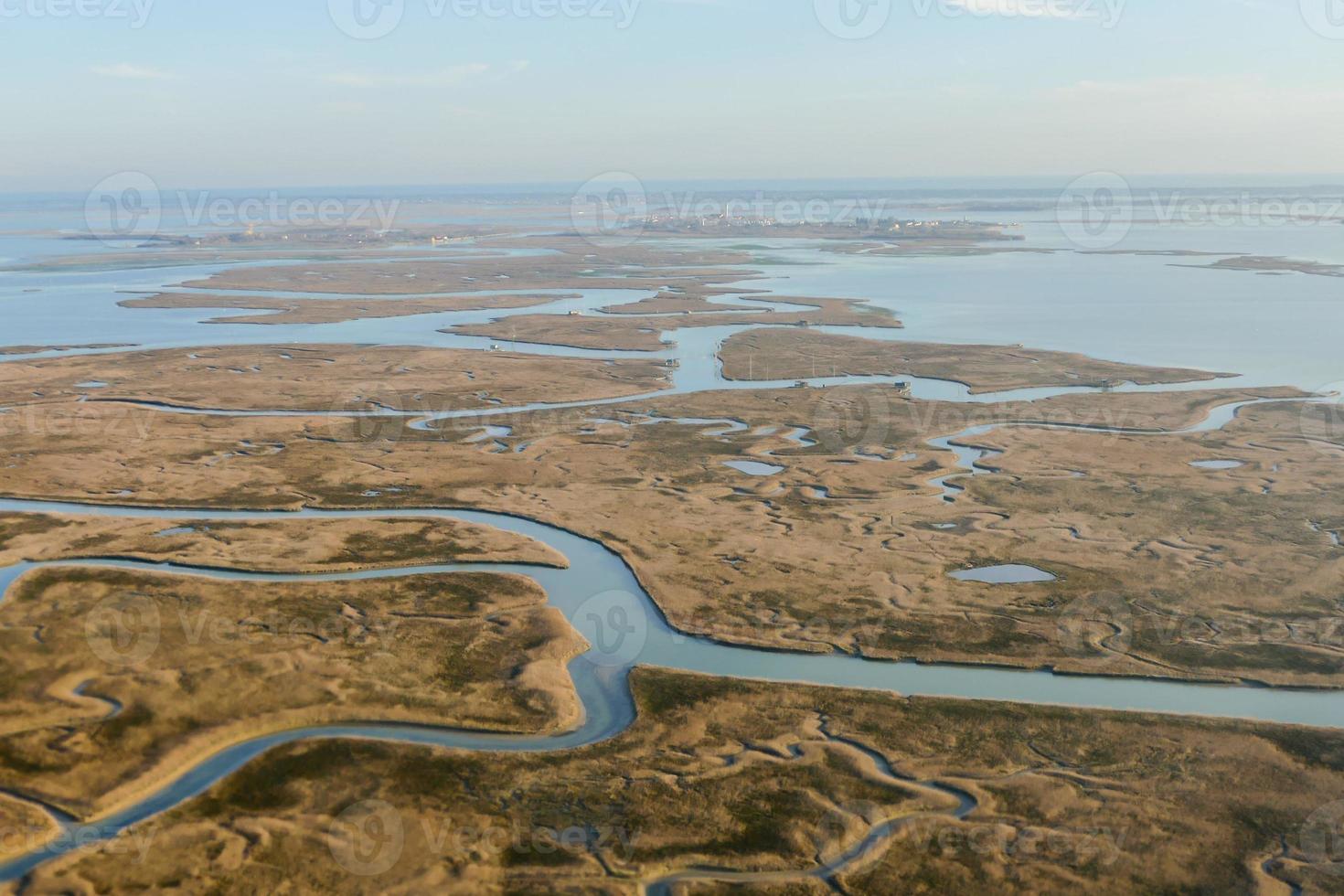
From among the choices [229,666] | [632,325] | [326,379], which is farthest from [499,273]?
[229,666]

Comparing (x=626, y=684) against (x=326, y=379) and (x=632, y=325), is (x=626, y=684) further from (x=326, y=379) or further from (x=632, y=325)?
(x=632, y=325)

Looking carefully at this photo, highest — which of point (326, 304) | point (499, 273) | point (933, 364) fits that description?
point (499, 273)

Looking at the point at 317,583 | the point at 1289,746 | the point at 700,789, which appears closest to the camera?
the point at 700,789

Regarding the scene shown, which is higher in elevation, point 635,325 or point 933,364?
point 635,325

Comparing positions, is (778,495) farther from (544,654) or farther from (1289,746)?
(1289,746)

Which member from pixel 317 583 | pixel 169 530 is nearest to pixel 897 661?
pixel 317 583

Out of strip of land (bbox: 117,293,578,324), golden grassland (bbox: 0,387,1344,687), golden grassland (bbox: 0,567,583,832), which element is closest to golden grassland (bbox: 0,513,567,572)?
golden grassland (bbox: 0,567,583,832)

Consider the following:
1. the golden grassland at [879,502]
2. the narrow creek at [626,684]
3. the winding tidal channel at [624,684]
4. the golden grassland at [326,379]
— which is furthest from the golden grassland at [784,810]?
the golden grassland at [326,379]
